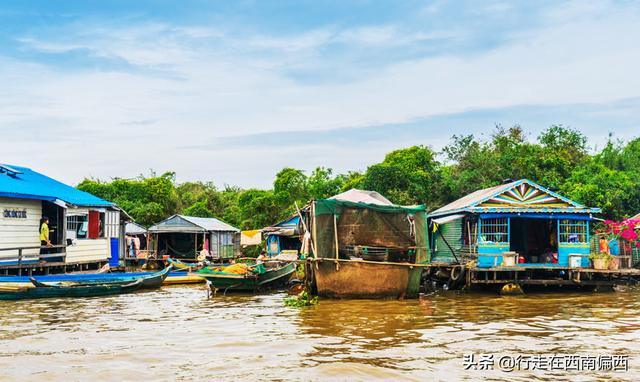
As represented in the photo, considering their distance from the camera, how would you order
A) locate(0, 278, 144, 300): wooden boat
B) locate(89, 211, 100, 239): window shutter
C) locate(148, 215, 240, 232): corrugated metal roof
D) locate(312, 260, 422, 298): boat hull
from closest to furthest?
locate(312, 260, 422, 298): boat hull < locate(0, 278, 144, 300): wooden boat < locate(89, 211, 100, 239): window shutter < locate(148, 215, 240, 232): corrugated metal roof

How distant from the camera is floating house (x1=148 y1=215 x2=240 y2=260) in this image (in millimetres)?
34312

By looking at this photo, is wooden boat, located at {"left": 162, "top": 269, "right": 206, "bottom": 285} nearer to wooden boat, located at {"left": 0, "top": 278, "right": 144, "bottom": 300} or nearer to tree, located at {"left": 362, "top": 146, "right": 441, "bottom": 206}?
wooden boat, located at {"left": 0, "top": 278, "right": 144, "bottom": 300}

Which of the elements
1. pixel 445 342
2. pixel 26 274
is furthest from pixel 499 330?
pixel 26 274

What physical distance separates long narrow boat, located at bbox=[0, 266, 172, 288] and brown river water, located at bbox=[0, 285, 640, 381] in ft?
1.99

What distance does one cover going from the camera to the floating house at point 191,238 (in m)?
34.3

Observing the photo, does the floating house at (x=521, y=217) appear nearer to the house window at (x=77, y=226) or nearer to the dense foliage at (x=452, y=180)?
the dense foliage at (x=452, y=180)

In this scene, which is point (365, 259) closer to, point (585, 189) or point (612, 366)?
point (612, 366)

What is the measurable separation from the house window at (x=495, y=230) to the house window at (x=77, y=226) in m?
15.3

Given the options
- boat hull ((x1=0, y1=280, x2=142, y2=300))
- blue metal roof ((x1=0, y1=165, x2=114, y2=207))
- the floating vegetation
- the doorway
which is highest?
blue metal roof ((x1=0, y1=165, x2=114, y2=207))

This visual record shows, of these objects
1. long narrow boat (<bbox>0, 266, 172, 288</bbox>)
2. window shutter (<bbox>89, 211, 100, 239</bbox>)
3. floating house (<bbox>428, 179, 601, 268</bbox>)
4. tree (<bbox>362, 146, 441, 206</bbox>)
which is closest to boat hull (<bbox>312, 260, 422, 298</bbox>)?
floating house (<bbox>428, 179, 601, 268</bbox>)

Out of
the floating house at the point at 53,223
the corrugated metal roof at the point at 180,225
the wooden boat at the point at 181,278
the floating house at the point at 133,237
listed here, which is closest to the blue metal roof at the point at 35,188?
the floating house at the point at 53,223

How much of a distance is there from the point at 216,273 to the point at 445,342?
9.47 meters

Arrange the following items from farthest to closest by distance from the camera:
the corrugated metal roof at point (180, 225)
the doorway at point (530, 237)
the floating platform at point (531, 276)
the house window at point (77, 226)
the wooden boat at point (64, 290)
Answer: the corrugated metal roof at point (180, 225) < the house window at point (77, 226) < the doorway at point (530, 237) < the floating platform at point (531, 276) < the wooden boat at point (64, 290)

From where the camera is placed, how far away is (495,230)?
20.0 metres
